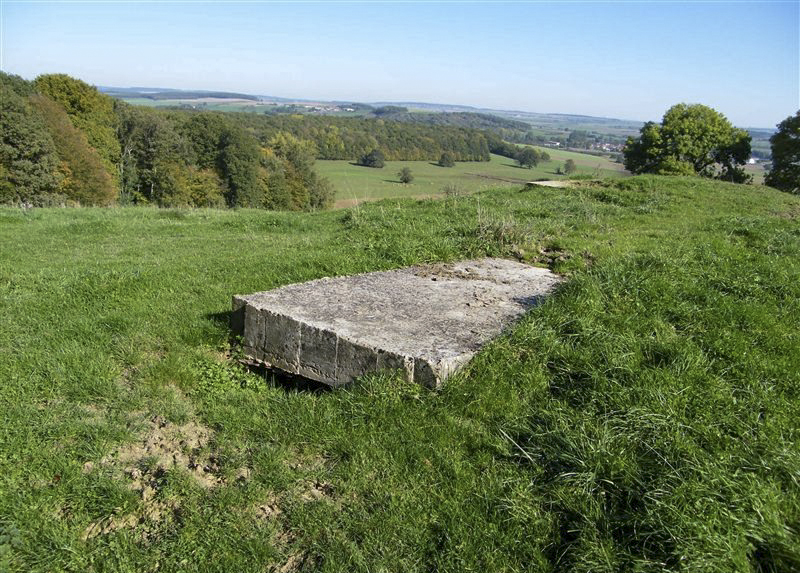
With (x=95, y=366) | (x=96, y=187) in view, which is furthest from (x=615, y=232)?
(x=96, y=187)

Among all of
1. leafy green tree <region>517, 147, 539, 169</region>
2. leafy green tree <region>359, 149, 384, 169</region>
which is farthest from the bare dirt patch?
leafy green tree <region>359, 149, 384, 169</region>

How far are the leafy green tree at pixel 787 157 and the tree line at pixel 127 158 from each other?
3502cm

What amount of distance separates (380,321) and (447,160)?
65.5 m

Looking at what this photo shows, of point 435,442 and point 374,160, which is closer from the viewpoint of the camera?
point 435,442

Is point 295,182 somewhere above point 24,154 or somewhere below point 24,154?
below

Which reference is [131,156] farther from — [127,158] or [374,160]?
[374,160]

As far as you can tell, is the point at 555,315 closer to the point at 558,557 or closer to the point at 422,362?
the point at 422,362

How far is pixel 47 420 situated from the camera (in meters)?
4.00

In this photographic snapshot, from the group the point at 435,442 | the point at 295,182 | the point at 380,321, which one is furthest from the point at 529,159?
the point at 435,442

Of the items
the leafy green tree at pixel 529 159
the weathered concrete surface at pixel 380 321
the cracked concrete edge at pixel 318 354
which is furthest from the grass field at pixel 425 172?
the cracked concrete edge at pixel 318 354

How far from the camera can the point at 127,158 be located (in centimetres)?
4425

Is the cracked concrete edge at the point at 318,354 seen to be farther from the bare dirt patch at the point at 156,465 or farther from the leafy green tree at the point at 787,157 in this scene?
the leafy green tree at the point at 787,157

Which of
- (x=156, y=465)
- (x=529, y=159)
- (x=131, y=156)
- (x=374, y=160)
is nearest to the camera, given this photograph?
(x=156, y=465)

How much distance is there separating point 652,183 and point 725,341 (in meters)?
12.0
